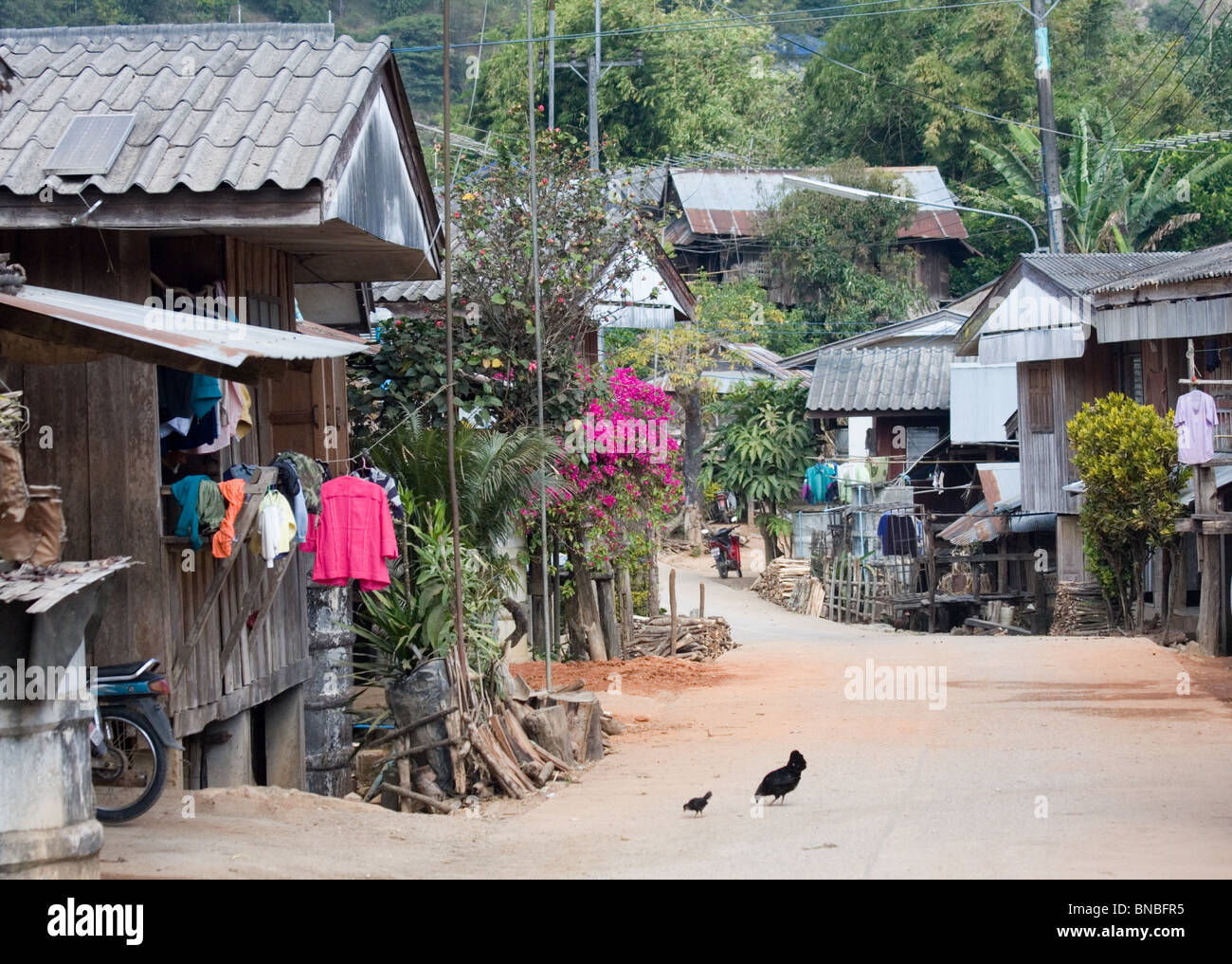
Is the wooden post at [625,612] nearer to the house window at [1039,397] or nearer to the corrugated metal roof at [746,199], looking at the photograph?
the house window at [1039,397]

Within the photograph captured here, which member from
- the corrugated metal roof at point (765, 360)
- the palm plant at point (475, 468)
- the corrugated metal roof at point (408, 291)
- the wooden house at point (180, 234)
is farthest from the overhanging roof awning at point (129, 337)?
the corrugated metal roof at point (765, 360)

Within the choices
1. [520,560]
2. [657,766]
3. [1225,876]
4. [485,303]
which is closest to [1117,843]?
[1225,876]

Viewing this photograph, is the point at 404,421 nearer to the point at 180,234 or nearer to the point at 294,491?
the point at 180,234

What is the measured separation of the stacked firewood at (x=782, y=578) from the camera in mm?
33875

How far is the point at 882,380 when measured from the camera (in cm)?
3712

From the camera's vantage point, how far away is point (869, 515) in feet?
111

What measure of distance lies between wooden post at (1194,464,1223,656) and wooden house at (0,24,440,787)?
1196cm

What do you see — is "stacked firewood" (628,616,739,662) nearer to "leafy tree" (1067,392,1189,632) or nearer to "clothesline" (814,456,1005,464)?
"leafy tree" (1067,392,1189,632)

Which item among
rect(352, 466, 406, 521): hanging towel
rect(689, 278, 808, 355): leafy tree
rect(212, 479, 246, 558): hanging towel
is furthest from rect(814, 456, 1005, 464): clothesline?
rect(212, 479, 246, 558): hanging towel

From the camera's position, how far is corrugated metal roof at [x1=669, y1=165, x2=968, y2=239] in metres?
44.1

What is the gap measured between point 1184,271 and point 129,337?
1727cm

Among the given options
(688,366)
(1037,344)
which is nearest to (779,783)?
(1037,344)

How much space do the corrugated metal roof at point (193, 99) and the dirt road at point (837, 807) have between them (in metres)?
3.99

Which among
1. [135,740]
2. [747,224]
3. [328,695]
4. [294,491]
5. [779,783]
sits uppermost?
[747,224]
